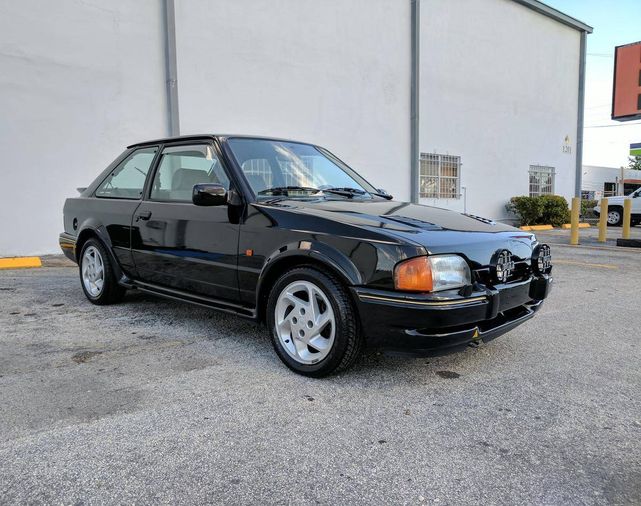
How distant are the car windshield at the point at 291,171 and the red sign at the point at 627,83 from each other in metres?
15.7

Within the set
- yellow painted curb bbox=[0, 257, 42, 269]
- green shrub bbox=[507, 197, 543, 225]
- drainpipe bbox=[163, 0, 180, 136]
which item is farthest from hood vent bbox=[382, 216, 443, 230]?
green shrub bbox=[507, 197, 543, 225]

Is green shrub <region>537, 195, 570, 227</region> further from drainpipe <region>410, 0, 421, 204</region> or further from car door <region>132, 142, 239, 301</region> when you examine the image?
car door <region>132, 142, 239, 301</region>

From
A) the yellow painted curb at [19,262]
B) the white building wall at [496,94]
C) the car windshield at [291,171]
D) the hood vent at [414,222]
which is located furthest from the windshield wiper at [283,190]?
the white building wall at [496,94]

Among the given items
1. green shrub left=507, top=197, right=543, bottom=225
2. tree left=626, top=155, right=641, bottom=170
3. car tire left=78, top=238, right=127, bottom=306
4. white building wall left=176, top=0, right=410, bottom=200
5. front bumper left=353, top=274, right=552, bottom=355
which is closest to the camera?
front bumper left=353, top=274, right=552, bottom=355

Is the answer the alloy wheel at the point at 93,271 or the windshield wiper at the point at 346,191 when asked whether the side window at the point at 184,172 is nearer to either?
the windshield wiper at the point at 346,191

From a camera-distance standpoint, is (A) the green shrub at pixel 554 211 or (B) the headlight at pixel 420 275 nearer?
(B) the headlight at pixel 420 275

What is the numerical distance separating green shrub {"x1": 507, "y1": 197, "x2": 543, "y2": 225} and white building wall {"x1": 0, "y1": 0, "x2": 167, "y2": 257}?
11.1 m

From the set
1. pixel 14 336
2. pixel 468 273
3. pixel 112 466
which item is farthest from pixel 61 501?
pixel 14 336

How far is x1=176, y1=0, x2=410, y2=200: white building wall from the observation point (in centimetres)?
984

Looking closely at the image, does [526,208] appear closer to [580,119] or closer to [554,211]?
[554,211]

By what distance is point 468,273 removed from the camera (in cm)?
295

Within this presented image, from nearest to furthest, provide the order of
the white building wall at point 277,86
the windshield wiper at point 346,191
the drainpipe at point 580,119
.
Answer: the windshield wiper at point 346,191, the white building wall at point 277,86, the drainpipe at point 580,119

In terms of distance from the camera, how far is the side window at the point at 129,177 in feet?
15.0

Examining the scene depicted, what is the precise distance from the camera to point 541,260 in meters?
3.58
